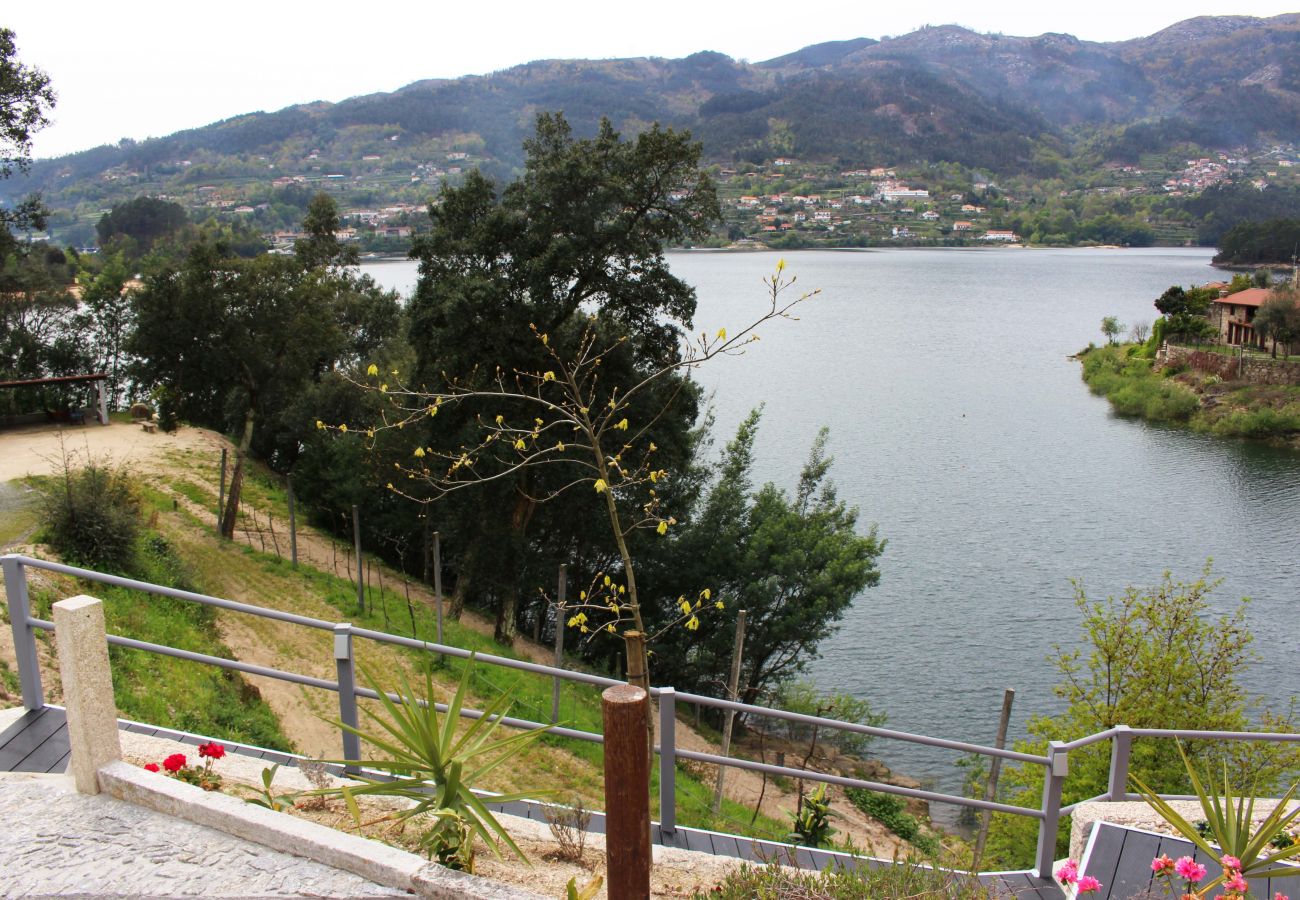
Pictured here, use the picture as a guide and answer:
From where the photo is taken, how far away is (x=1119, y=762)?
5254 millimetres

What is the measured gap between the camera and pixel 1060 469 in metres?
35.8

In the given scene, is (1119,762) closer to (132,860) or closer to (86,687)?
(132,860)

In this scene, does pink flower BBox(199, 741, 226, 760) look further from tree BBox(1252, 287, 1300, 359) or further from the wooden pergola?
tree BBox(1252, 287, 1300, 359)

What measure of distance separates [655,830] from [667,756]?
1.56ft

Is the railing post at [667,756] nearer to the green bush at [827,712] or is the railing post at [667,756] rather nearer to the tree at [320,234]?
the green bush at [827,712]

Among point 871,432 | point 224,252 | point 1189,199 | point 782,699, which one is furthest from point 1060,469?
point 1189,199

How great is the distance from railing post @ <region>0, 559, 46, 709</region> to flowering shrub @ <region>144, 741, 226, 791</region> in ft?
3.71

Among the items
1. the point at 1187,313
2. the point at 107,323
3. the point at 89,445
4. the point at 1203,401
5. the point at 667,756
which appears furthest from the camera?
the point at 1187,313

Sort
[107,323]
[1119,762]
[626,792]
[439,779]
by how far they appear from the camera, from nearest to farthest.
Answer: [626,792] < [439,779] < [1119,762] < [107,323]

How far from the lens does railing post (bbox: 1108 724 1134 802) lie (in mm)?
5090

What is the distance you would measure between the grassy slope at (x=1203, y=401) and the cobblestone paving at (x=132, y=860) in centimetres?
→ 4879

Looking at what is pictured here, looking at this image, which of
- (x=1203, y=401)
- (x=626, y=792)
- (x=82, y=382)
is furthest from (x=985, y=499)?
(x=626, y=792)

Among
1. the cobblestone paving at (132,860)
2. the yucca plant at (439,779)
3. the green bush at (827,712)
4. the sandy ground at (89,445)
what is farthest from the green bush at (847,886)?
the sandy ground at (89,445)

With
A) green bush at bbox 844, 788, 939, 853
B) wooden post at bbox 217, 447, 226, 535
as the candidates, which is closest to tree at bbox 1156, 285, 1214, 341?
green bush at bbox 844, 788, 939, 853
